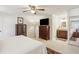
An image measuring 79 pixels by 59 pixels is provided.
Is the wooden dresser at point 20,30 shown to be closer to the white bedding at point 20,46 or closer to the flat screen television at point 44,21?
the white bedding at point 20,46

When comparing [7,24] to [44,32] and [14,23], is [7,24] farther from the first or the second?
[44,32]

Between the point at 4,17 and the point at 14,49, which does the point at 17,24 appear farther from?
the point at 14,49

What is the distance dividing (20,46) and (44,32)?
0.40 metres

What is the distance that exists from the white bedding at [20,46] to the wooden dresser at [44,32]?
0.12 meters

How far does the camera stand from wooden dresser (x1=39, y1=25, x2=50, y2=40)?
1494 mm

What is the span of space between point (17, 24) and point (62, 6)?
66 centimetres

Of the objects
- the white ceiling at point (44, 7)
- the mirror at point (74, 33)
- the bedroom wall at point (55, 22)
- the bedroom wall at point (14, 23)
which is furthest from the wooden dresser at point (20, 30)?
the mirror at point (74, 33)

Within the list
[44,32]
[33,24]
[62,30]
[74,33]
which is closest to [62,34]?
[62,30]

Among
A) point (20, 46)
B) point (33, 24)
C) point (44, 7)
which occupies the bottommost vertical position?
point (20, 46)

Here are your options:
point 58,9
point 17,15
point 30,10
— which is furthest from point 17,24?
point 58,9

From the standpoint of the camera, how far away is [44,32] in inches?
60.2

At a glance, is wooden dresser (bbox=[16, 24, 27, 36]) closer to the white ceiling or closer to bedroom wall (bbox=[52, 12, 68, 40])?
the white ceiling

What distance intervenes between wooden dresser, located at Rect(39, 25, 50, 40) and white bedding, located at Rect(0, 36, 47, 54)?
119 mm

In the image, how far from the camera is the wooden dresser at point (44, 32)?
58.8 inches
